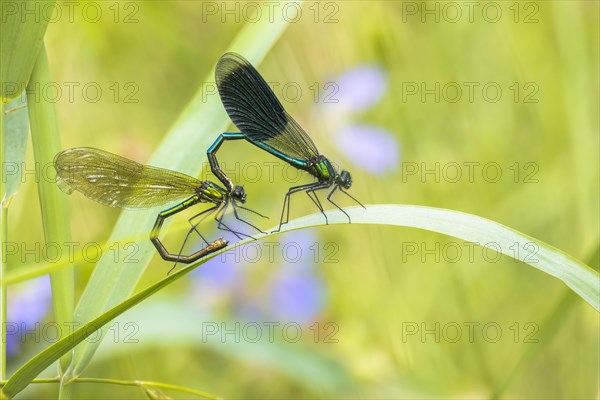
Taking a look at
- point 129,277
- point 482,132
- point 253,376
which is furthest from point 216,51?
point 129,277

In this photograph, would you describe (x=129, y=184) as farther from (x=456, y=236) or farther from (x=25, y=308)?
(x=25, y=308)

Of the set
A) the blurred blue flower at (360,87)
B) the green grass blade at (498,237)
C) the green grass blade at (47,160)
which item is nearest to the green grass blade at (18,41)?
the green grass blade at (47,160)

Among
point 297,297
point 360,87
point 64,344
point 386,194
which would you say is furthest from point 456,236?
point 360,87

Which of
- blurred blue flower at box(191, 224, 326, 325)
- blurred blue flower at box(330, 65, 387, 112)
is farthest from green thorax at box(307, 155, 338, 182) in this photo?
blurred blue flower at box(330, 65, 387, 112)

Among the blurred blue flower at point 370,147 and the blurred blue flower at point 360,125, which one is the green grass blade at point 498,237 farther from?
the blurred blue flower at point 360,125

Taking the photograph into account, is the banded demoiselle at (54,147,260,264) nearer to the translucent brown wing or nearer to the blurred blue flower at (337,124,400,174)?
the translucent brown wing

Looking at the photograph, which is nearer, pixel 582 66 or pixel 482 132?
pixel 582 66

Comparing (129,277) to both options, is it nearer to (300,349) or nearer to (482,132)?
(300,349)
